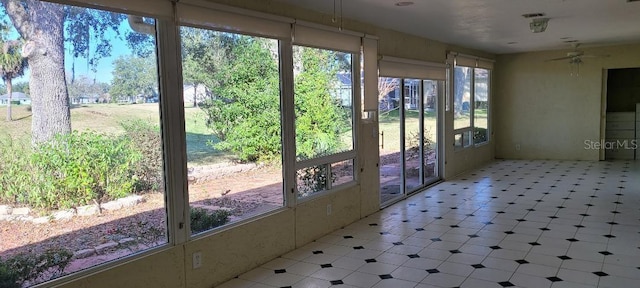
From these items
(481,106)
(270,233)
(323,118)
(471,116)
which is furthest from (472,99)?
(270,233)

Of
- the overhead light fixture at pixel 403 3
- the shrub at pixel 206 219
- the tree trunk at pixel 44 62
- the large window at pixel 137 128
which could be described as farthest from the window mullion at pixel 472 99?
the tree trunk at pixel 44 62

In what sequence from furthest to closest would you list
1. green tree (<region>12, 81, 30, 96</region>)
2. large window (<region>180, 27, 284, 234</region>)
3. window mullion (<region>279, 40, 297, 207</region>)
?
window mullion (<region>279, 40, 297, 207</region>)
large window (<region>180, 27, 284, 234</region>)
green tree (<region>12, 81, 30, 96</region>)

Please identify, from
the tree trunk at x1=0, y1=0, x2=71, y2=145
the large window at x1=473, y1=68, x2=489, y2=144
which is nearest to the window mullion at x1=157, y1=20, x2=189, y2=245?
the tree trunk at x1=0, y1=0, x2=71, y2=145

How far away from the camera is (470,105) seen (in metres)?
9.37

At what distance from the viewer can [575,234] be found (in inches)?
189

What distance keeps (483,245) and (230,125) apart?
270 cm

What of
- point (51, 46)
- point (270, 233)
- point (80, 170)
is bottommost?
point (270, 233)

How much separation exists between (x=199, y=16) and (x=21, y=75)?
1255 mm

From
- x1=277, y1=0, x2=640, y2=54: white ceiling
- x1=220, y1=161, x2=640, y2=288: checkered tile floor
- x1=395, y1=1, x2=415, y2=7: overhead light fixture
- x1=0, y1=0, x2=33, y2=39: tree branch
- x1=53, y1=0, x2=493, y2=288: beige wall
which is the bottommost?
x1=220, y1=161, x2=640, y2=288: checkered tile floor

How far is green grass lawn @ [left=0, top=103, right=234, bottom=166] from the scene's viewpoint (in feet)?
8.43

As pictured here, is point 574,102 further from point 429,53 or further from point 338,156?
point 338,156

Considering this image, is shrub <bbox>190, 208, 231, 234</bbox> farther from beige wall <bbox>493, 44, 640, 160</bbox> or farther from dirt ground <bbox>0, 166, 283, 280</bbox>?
beige wall <bbox>493, 44, 640, 160</bbox>

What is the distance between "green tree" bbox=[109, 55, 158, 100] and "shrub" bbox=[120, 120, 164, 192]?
200 mm

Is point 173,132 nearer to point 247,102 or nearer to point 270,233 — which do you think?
point 247,102
